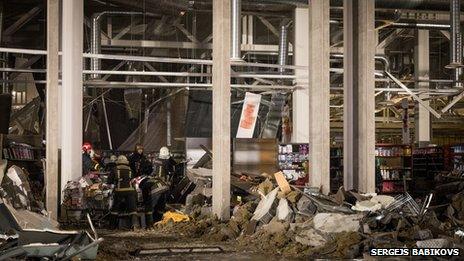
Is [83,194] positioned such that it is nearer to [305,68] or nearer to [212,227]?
[212,227]

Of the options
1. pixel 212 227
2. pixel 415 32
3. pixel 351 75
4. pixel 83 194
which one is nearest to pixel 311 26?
pixel 351 75

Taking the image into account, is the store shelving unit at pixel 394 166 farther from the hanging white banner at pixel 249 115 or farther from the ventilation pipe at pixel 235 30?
the ventilation pipe at pixel 235 30

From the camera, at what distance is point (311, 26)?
44.1 feet

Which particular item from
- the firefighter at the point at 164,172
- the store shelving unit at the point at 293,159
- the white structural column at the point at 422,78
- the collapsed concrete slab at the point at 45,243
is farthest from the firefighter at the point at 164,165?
the white structural column at the point at 422,78

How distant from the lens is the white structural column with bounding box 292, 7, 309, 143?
19.7 metres

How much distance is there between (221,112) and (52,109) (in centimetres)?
398

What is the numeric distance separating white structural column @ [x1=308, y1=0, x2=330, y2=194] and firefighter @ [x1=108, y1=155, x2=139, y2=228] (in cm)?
410

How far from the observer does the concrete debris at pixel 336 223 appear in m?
10.0

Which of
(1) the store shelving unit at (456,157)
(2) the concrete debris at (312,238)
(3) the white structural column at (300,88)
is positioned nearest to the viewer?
(2) the concrete debris at (312,238)

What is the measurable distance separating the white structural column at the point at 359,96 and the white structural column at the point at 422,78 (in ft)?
30.0

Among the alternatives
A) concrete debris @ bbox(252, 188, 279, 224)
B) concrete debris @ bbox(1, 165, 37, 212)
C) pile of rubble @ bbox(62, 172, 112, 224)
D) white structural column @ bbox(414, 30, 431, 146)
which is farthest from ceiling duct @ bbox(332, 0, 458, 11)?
concrete debris @ bbox(1, 165, 37, 212)

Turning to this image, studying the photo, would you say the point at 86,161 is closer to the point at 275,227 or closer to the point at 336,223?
the point at 275,227

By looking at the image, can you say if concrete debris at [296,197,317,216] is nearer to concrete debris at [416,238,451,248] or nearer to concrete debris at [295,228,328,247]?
concrete debris at [295,228,328,247]

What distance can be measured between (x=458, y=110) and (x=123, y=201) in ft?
63.9
